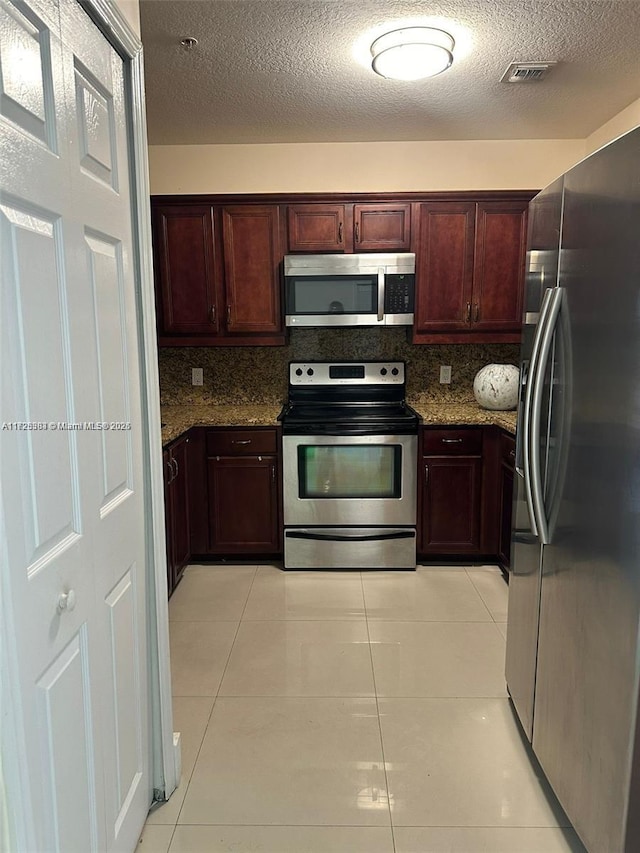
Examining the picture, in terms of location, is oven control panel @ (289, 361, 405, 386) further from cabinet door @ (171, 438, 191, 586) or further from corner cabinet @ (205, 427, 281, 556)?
cabinet door @ (171, 438, 191, 586)

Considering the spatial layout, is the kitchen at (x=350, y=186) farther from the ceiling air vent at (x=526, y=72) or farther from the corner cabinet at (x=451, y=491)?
the ceiling air vent at (x=526, y=72)

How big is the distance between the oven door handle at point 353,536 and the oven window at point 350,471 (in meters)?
0.23

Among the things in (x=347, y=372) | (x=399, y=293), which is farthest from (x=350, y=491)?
(x=399, y=293)

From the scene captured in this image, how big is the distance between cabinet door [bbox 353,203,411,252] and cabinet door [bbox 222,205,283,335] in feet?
1.62

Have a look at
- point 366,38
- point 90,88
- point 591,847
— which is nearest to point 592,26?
point 366,38

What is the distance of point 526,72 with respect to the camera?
8.89 feet

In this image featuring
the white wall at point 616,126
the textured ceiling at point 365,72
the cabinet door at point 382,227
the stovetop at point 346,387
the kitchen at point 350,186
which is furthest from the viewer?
the stovetop at point 346,387

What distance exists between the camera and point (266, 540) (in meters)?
3.61

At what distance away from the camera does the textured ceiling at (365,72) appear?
2219 mm

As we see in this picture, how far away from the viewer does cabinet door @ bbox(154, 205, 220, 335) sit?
3590mm

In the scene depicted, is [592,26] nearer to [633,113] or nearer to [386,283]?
[633,113]

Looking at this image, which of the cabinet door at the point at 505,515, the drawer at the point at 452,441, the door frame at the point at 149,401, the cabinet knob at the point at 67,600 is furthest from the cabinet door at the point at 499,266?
the cabinet knob at the point at 67,600

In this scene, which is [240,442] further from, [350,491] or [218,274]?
[218,274]

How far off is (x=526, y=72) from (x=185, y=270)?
2.12m
